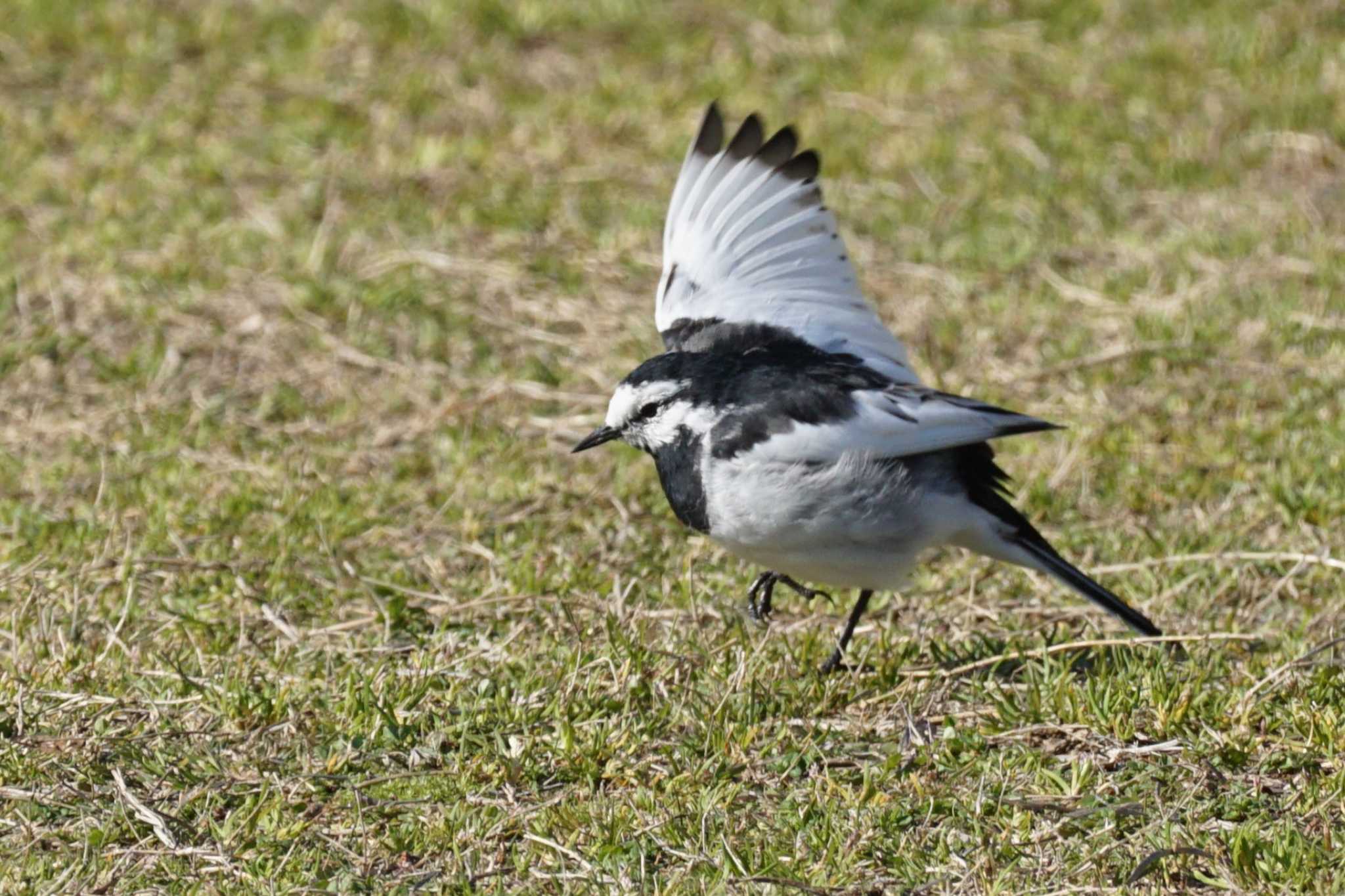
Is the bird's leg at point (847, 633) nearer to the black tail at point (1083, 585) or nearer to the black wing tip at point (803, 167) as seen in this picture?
the black tail at point (1083, 585)

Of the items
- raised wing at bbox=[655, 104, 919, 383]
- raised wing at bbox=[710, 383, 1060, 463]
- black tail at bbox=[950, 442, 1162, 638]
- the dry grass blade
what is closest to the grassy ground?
the dry grass blade

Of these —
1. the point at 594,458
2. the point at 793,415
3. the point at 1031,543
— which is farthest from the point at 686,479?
the point at 594,458

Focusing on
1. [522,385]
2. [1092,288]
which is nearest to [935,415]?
[522,385]

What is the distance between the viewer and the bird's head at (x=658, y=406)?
508 cm

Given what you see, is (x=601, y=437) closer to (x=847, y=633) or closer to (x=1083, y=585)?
(x=847, y=633)

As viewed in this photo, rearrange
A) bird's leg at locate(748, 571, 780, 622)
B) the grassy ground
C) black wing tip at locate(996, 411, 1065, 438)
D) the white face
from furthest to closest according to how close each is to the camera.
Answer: bird's leg at locate(748, 571, 780, 622)
the white face
black wing tip at locate(996, 411, 1065, 438)
the grassy ground

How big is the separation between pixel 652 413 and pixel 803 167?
108cm

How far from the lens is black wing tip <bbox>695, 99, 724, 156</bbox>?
5879 mm

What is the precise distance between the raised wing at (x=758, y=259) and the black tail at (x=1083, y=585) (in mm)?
737

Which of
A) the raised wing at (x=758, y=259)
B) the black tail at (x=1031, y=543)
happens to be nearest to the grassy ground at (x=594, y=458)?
A: the black tail at (x=1031, y=543)

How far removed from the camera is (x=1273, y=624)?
5613mm

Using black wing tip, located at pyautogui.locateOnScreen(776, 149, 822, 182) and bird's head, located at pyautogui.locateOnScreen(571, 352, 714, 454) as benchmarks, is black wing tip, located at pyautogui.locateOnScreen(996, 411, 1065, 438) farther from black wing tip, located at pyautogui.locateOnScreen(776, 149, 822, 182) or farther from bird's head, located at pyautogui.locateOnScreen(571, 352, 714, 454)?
black wing tip, located at pyautogui.locateOnScreen(776, 149, 822, 182)

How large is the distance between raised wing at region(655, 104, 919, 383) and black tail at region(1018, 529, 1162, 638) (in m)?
0.74

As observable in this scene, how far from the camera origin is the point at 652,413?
5.19 metres
